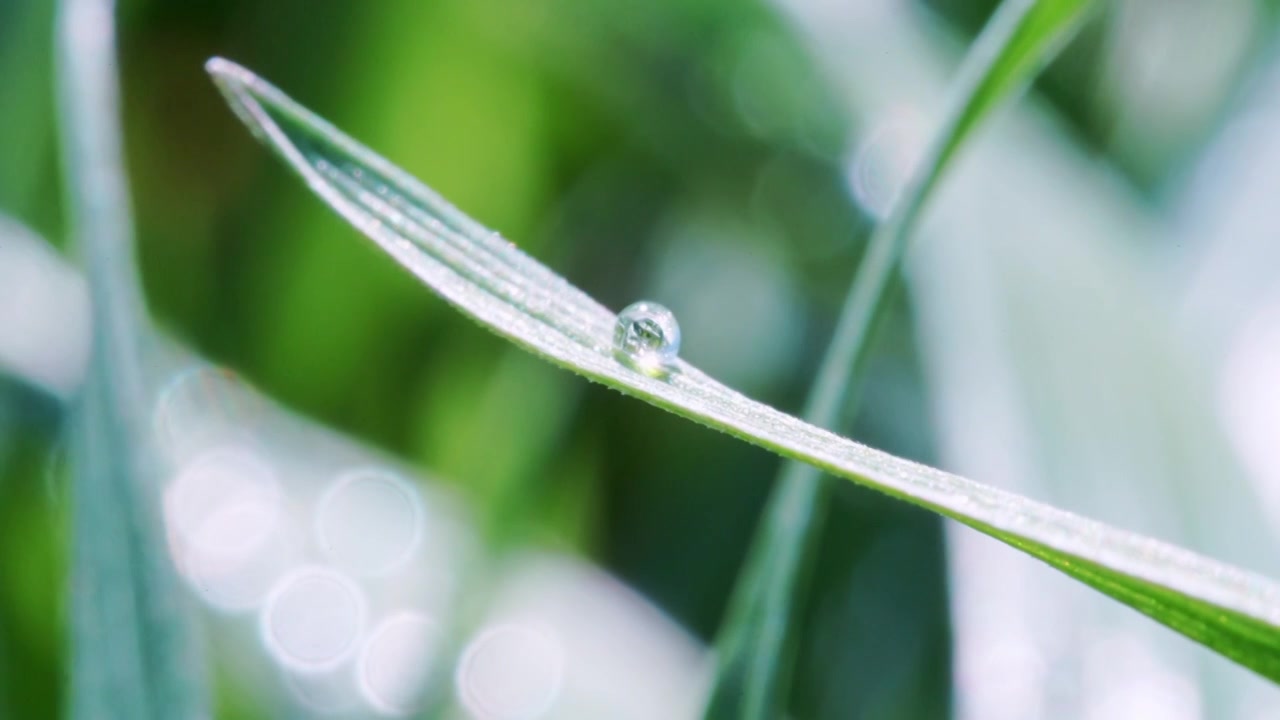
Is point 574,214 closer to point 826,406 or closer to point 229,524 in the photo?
point 229,524

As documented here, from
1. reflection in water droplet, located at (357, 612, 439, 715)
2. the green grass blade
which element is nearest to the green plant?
the green grass blade

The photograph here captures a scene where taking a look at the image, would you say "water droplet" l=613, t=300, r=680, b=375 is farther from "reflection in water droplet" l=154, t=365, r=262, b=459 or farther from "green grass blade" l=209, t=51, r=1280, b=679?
"reflection in water droplet" l=154, t=365, r=262, b=459

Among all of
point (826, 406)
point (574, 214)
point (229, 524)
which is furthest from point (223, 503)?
point (826, 406)

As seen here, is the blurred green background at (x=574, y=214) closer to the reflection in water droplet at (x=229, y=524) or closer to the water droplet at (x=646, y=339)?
the reflection in water droplet at (x=229, y=524)

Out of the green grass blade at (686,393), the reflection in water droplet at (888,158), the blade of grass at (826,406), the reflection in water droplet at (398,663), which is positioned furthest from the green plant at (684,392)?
the reflection in water droplet at (888,158)

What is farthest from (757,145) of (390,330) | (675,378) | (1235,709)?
(675,378)
